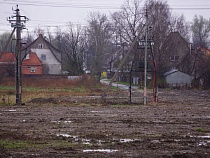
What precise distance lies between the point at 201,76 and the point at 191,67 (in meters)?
6.61

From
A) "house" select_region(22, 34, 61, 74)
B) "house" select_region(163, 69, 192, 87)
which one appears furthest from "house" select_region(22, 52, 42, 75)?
"house" select_region(163, 69, 192, 87)

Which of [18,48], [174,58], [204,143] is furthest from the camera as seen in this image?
[174,58]

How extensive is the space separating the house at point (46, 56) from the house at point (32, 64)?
2.39m

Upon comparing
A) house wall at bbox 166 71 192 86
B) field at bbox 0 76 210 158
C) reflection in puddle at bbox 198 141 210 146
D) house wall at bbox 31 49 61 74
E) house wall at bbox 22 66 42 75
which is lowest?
reflection in puddle at bbox 198 141 210 146

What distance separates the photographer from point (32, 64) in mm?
67625

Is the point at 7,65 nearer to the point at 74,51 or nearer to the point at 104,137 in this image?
the point at 74,51

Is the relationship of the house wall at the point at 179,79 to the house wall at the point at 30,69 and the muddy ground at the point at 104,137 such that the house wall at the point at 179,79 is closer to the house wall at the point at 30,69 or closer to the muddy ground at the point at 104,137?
the house wall at the point at 30,69

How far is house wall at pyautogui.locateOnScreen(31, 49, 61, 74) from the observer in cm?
7214

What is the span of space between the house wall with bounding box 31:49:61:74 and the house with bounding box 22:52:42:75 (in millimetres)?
2974

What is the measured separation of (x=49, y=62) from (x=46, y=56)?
161cm

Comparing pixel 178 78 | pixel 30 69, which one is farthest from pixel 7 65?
pixel 178 78

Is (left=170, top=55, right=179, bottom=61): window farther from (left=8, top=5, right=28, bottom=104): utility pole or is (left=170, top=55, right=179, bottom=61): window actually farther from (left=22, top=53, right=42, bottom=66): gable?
(left=8, top=5, right=28, bottom=104): utility pole

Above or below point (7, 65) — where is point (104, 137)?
below

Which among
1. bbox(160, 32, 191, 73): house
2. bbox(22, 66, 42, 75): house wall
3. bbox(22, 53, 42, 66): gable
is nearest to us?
bbox(160, 32, 191, 73): house
